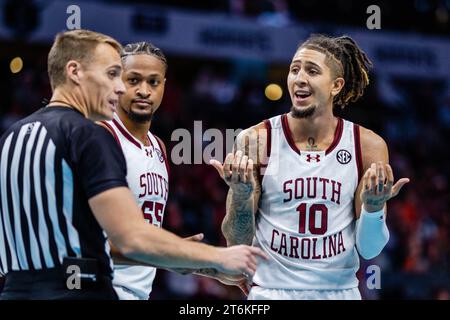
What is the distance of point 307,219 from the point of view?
5.21m

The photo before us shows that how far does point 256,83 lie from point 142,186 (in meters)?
10.3

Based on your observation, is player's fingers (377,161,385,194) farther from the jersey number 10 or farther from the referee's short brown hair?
the referee's short brown hair

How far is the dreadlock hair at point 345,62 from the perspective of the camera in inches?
218

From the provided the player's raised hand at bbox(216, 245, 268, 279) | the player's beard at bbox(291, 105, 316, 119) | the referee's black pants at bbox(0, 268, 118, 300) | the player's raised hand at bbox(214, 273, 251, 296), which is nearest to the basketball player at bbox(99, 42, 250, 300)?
the player's raised hand at bbox(214, 273, 251, 296)

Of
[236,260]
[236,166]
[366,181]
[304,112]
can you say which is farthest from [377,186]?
[236,260]

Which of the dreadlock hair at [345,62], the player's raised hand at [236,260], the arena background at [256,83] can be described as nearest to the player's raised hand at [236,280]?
the dreadlock hair at [345,62]

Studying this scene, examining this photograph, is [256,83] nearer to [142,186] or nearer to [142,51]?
[142,51]

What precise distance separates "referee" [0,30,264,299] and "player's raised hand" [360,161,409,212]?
133 centimetres

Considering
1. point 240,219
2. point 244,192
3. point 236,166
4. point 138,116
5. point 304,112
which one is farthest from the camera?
point 138,116

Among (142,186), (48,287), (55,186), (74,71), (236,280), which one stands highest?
(74,71)

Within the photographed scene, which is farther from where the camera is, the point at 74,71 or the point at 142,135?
the point at 142,135

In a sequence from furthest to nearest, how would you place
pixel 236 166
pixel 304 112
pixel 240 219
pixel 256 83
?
pixel 256 83 → pixel 304 112 → pixel 240 219 → pixel 236 166
